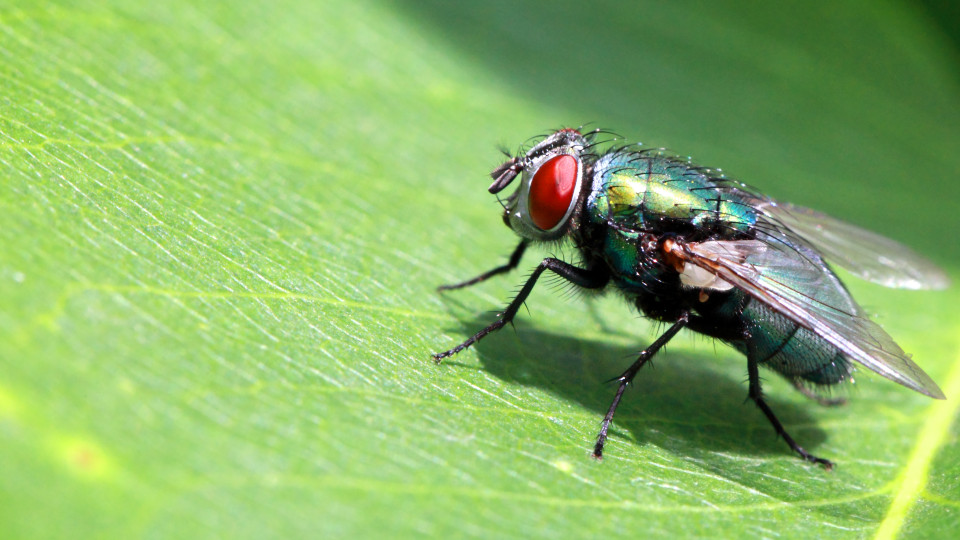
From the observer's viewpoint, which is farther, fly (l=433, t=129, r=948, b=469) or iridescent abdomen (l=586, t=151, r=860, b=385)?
iridescent abdomen (l=586, t=151, r=860, b=385)

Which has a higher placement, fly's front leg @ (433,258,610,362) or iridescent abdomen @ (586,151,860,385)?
iridescent abdomen @ (586,151,860,385)

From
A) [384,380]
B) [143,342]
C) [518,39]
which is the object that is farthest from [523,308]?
[518,39]

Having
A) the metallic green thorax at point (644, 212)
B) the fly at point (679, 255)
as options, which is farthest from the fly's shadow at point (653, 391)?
the metallic green thorax at point (644, 212)

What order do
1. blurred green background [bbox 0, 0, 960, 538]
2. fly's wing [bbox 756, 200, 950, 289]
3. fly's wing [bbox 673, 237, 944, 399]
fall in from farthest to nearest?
1. fly's wing [bbox 756, 200, 950, 289]
2. fly's wing [bbox 673, 237, 944, 399]
3. blurred green background [bbox 0, 0, 960, 538]

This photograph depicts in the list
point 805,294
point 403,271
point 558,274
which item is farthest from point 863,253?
point 403,271

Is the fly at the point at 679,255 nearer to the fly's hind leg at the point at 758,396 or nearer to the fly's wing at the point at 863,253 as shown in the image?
the fly's hind leg at the point at 758,396

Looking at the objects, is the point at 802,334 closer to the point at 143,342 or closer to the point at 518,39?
the point at 143,342

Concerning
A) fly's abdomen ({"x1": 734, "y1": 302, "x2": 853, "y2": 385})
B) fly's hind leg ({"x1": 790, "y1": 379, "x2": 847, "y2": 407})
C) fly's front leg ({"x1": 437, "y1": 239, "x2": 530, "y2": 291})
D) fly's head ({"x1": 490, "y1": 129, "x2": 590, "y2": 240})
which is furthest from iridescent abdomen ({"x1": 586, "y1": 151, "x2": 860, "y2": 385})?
fly's front leg ({"x1": 437, "y1": 239, "x2": 530, "y2": 291})

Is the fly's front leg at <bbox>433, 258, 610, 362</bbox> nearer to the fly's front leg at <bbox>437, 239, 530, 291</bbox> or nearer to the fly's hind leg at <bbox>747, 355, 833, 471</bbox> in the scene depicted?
the fly's front leg at <bbox>437, 239, 530, 291</bbox>
